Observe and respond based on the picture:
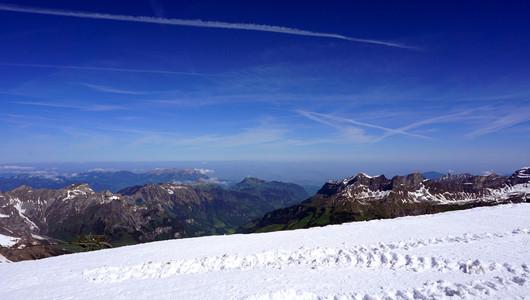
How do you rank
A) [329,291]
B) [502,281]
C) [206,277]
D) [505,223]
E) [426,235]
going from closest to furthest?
[502,281] → [329,291] → [206,277] → [426,235] → [505,223]

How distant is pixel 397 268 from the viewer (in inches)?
508

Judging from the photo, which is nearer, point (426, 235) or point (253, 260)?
point (253, 260)

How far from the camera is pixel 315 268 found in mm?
14211

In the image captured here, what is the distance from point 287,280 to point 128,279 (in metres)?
9.97

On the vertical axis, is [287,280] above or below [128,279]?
above

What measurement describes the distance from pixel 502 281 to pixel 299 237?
13379 millimetres

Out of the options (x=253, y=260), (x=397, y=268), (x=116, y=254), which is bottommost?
(x=116, y=254)

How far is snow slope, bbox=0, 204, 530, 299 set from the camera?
10945 millimetres

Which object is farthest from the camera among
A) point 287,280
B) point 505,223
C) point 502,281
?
point 505,223

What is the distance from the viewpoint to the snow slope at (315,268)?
10945 millimetres

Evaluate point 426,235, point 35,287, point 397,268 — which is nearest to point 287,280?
point 397,268

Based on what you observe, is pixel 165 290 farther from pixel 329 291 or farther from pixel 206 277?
pixel 329 291

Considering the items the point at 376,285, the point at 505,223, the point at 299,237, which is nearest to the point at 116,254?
the point at 299,237

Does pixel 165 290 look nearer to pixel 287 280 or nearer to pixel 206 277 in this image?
pixel 206 277
